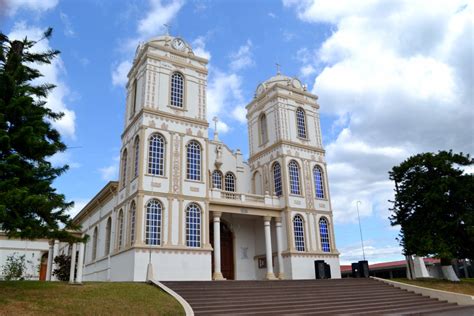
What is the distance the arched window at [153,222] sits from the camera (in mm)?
20453

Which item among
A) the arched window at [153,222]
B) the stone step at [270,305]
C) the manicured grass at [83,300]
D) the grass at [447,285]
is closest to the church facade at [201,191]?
the arched window at [153,222]

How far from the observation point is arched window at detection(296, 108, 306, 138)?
1163 inches

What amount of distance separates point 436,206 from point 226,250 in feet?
44.9

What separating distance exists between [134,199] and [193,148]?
4.71m

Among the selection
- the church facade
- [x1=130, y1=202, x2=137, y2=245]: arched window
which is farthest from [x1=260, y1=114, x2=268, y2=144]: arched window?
[x1=130, y1=202, x2=137, y2=245]: arched window

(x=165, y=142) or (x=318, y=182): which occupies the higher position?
(x=165, y=142)

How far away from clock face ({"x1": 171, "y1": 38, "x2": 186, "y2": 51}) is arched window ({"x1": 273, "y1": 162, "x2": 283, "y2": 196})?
1032 centimetres

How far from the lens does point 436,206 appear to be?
24219 mm

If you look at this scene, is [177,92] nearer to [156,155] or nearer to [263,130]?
[156,155]

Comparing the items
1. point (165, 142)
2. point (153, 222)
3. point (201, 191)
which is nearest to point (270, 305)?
point (153, 222)

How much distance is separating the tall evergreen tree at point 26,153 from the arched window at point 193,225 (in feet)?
28.4

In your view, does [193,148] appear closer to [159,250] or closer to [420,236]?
[159,250]

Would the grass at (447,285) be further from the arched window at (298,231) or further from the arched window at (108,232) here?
the arched window at (108,232)

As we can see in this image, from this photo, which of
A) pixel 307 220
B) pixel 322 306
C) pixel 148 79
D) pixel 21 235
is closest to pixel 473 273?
pixel 307 220
